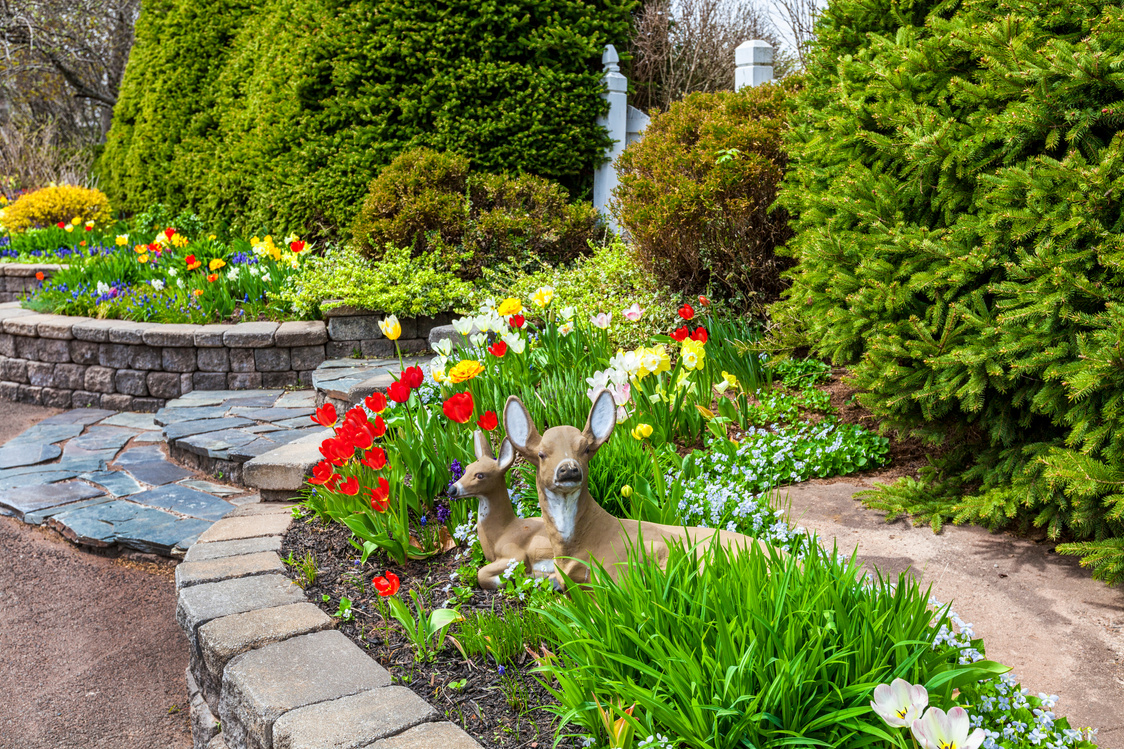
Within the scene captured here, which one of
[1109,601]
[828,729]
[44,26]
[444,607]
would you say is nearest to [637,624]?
[828,729]

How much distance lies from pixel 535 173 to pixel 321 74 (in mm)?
2158

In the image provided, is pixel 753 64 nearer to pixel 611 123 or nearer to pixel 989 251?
pixel 611 123

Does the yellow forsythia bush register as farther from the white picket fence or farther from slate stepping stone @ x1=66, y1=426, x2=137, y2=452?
the white picket fence

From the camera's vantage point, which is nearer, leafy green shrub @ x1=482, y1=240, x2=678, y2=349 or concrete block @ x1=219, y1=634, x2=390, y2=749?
concrete block @ x1=219, y1=634, x2=390, y2=749

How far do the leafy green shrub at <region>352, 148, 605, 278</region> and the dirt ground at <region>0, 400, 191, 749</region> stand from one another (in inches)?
123

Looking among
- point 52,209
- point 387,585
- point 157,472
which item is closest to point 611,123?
point 157,472

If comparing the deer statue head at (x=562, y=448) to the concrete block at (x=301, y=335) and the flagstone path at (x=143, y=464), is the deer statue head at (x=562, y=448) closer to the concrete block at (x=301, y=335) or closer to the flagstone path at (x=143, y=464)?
the flagstone path at (x=143, y=464)

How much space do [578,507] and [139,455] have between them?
13.9 feet

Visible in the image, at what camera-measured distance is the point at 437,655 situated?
7.05 ft

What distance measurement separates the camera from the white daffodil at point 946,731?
122 cm

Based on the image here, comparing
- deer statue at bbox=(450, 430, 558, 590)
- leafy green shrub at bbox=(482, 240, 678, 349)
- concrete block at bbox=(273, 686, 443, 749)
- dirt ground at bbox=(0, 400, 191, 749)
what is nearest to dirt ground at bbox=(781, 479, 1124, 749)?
deer statue at bbox=(450, 430, 558, 590)

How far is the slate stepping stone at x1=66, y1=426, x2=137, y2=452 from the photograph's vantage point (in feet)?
17.6

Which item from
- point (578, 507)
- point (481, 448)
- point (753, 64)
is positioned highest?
point (753, 64)

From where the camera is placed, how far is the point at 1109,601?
2281mm
